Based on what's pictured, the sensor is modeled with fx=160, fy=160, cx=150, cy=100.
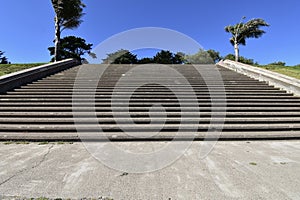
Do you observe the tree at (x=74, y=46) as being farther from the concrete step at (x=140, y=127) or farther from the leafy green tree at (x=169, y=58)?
the concrete step at (x=140, y=127)

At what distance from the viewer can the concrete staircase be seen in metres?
3.79

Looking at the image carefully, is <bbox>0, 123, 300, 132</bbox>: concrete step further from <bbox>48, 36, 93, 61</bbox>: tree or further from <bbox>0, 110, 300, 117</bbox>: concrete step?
<bbox>48, 36, 93, 61</bbox>: tree

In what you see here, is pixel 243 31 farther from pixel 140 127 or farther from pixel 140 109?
pixel 140 127

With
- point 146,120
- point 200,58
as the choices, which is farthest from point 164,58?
point 146,120

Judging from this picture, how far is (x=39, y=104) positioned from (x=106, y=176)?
12.9 ft

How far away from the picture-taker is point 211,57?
40.2 meters

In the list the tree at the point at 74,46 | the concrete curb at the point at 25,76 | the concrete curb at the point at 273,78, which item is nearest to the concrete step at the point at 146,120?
the concrete curb at the point at 25,76

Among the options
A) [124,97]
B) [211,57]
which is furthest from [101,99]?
[211,57]

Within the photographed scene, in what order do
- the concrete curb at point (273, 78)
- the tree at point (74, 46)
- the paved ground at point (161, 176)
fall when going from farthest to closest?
the tree at point (74, 46) → the concrete curb at point (273, 78) → the paved ground at point (161, 176)

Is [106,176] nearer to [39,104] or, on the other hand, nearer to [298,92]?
[39,104]

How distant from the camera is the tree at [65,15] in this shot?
607 inches

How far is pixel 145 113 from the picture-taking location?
453 centimetres

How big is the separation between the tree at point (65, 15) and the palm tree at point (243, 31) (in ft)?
60.0

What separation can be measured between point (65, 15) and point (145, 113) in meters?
17.5
